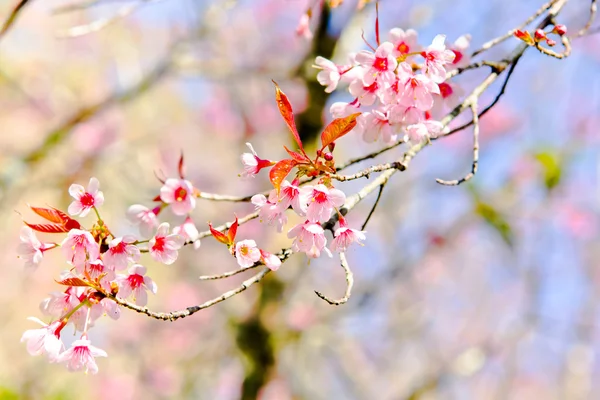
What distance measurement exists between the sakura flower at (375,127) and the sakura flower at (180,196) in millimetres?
325

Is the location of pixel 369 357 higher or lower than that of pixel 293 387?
lower

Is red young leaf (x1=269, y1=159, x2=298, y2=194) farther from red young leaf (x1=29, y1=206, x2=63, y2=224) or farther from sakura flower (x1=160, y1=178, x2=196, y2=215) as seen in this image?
red young leaf (x1=29, y1=206, x2=63, y2=224)

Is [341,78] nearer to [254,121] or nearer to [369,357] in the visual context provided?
[254,121]

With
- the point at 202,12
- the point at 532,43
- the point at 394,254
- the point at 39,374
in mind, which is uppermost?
the point at 532,43

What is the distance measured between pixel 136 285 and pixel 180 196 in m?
0.17

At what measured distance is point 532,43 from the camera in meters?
0.92

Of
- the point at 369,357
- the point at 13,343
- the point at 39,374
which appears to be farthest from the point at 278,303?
the point at 13,343

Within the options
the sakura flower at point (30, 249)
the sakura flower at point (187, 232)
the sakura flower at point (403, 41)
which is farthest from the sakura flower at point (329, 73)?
the sakura flower at point (30, 249)

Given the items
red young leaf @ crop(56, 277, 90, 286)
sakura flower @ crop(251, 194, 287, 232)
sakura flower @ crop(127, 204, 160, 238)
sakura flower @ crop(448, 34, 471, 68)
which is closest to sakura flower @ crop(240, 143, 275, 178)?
sakura flower @ crop(251, 194, 287, 232)

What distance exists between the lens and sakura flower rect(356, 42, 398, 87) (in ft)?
2.91

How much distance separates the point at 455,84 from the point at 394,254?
2760mm

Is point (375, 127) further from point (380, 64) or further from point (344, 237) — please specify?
point (344, 237)

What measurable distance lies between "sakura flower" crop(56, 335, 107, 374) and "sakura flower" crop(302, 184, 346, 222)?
1.31ft

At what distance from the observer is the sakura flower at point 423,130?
95 cm
